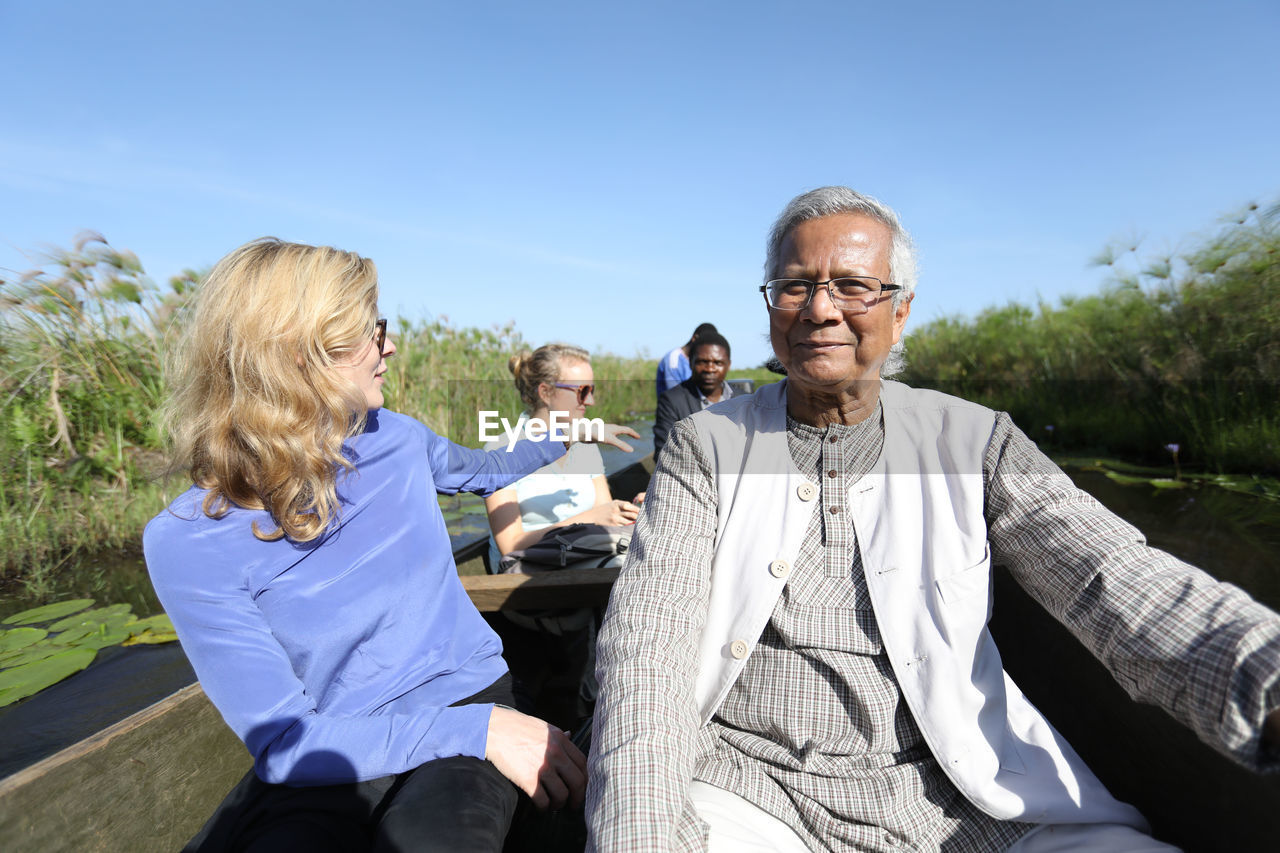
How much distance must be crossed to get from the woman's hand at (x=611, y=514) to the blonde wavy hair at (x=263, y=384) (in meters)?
1.33

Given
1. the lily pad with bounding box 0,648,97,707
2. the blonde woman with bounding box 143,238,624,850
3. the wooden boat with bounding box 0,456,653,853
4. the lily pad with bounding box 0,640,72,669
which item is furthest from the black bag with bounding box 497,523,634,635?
the lily pad with bounding box 0,640,72,669

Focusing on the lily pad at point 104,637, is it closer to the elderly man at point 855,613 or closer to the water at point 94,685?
the water at point 94,685

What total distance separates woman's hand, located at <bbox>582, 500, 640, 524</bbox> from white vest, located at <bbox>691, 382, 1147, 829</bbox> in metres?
1.23

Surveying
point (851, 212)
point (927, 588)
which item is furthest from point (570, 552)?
point (851, 212)

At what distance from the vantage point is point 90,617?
10.4 feet

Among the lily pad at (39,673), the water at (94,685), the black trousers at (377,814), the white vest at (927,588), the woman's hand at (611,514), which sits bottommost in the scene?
the water at (94,685)

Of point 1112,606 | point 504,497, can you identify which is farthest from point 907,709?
point 504,497

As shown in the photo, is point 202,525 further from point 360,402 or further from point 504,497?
point 504,497

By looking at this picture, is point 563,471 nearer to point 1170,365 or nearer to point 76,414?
point 76,414

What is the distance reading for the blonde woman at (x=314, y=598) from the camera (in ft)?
3.65

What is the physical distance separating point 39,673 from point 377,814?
7.61 ft

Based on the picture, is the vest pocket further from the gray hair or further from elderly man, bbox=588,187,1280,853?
the gray hair

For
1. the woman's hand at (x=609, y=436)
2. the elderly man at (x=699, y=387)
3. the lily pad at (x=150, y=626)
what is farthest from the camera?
the elderly man at (x=699, y=387)

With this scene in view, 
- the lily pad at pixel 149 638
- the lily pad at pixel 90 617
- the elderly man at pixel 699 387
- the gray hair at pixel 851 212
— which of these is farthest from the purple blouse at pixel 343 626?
the elderly man at pixel 699 387
